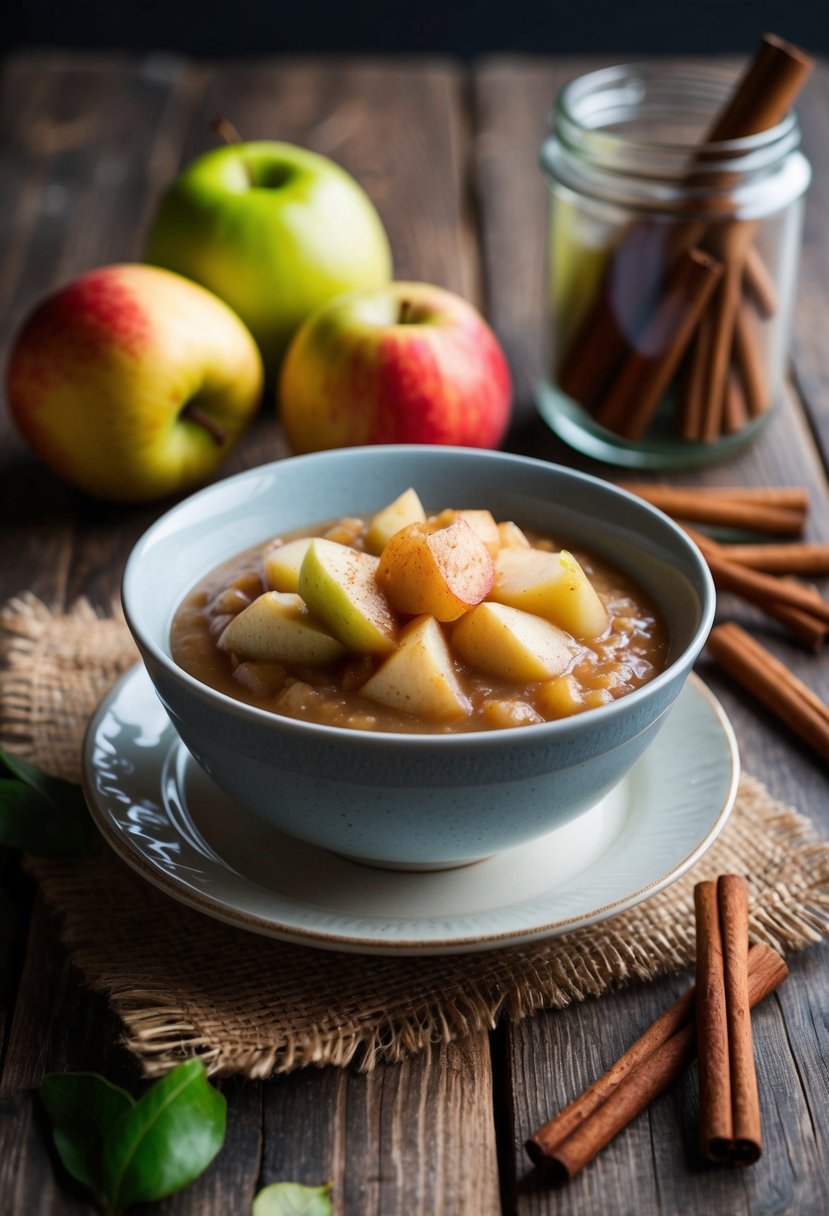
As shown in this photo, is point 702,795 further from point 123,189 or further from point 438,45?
point 438,45

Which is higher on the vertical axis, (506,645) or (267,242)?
(506,645)

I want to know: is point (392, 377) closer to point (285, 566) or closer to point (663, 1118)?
point (285, 566)

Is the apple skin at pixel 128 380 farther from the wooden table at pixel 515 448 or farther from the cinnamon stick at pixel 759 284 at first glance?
the cinnamon stick at pixel 759 284

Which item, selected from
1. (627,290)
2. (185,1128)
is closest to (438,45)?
(627,290)

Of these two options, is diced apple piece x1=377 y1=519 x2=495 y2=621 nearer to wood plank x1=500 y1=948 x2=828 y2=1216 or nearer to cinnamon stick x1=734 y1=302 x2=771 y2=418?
wood plank x1=500 y1=948 x2=828 y2=1216

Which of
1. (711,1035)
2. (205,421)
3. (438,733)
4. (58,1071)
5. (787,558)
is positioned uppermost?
(438,733)

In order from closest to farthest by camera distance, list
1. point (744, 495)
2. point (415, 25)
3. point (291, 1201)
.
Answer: point (291, 1201) → point (744, 495) → point (415, 25)

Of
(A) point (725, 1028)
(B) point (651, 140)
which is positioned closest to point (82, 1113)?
(A) point (725, 1028)
